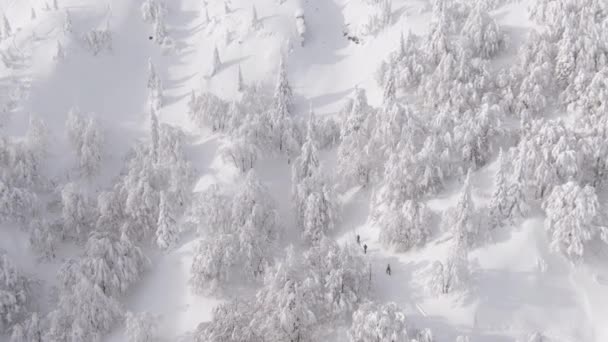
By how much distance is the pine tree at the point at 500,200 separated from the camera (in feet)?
102

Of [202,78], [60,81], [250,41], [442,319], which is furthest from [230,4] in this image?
[442,319]

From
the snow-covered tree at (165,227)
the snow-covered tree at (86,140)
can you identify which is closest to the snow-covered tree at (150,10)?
the snow-covered tree at (86,140)

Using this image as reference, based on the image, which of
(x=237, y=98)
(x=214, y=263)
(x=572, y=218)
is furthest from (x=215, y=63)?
(x=572, y=218)

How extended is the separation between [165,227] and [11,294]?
35.3 feet

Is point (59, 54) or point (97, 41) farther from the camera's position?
point (97, 41)

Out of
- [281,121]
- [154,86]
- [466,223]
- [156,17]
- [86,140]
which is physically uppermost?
[156,17]

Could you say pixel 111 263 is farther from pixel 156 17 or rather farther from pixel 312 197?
pixel 156 17

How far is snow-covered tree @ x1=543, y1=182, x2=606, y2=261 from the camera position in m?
28.9

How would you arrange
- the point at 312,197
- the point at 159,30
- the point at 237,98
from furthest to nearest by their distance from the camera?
the point at 159,30, the point at 237,98, the point at 312,197

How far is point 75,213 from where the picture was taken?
37719 mm

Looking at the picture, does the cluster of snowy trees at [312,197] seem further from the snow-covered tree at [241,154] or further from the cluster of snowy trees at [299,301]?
the cluster of snowy trees at [299,301]

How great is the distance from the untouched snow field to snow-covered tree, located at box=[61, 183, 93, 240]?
1.40m

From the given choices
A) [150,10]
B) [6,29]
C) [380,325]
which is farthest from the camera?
[150,10]

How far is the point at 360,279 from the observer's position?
102 ft
